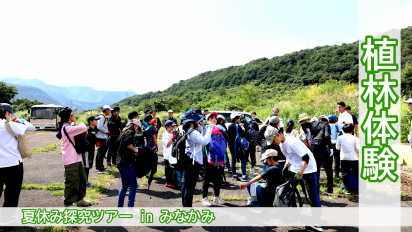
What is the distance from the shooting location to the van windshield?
21.8 meters

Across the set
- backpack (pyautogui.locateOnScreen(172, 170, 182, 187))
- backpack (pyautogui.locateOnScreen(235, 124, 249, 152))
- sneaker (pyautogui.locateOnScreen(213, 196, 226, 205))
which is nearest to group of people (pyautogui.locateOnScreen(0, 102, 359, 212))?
sneaker (pyautogui.locateOnScreen(213, 196, 226, 205))

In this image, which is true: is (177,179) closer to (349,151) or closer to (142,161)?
(142,161)

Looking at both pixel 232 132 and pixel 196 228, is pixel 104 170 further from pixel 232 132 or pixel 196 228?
pixel 196 228

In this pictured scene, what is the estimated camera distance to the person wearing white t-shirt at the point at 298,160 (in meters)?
3.54

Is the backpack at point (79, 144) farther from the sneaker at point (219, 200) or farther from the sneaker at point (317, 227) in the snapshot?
the sneaker at point (317, 227)

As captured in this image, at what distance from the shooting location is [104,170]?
7438mm

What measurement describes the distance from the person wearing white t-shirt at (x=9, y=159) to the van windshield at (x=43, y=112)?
2113cm

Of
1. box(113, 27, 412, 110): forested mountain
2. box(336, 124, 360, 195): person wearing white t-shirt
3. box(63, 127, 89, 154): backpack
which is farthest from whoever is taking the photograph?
box(113, 27, 412, 110): forested mountain

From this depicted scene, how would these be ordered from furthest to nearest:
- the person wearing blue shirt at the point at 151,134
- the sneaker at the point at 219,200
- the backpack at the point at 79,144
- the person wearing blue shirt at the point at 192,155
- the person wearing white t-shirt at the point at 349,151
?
1. the person wearing blue shirt at the point at 151,134
2. the person wearing white t-shirt at the point at 349,151
3. the sneaker at the point at 219,200
4. the backpack at the point at 79,144
5. the person wearing blue shirt at the point at 192,155

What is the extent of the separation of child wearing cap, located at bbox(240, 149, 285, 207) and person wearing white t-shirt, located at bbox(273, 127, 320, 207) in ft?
0.48

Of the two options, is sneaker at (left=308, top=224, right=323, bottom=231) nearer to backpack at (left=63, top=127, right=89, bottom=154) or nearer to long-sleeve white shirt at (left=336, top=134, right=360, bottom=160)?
long-sleeve white shirt at (left=336, top=134, right=360, bottom=160)

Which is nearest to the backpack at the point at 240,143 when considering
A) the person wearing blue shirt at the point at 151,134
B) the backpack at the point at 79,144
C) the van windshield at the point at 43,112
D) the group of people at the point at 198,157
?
the group of people at the point at 198,157

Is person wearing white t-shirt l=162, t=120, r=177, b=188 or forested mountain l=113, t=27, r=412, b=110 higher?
forested mountain l=113, t=27, r=412, b=110

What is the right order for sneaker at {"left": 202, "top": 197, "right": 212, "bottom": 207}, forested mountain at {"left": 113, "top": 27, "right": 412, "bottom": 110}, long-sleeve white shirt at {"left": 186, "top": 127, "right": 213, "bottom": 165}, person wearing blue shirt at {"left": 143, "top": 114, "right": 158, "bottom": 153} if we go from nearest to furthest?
long-sleeve white shirt at {"left": 186, "top": 127, "right": 213, "bottom": 165}
sneaker at {"left": 202, "top": 197, "right": 212, "bottom": 207}
person wearing blue shirt at {"left": 143, "top": 114, "right": 158, "bottom": 153}
forested mountain at {"left": 113, "top": 27, "right": 412, "bottom": 110}
